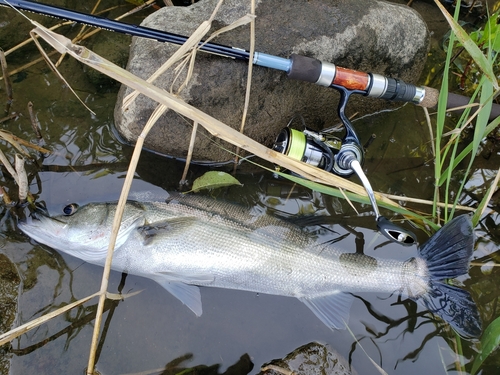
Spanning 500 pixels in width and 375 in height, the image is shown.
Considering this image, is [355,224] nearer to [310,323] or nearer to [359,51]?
[310,323]

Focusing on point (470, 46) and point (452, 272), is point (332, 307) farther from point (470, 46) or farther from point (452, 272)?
point (470, 46)

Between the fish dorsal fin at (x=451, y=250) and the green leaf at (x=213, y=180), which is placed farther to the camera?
the green leaf at (x=213, y=180)

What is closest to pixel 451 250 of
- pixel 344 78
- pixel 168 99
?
pixel 344 78

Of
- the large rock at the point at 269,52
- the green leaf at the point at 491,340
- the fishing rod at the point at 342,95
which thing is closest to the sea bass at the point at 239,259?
the green leaf at the point at 491,340

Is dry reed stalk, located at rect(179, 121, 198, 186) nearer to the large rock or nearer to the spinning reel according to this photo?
the large rock

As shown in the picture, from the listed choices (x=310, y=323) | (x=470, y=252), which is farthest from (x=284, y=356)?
(x=470, y=252)

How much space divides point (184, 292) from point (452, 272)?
78.2 inches

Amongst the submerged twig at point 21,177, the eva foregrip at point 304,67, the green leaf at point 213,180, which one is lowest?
the green leaf at point 213,180

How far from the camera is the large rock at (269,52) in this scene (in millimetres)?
3160

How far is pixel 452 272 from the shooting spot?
2818mm

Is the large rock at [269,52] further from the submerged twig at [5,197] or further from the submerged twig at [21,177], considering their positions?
the submerged twig at [5,197]

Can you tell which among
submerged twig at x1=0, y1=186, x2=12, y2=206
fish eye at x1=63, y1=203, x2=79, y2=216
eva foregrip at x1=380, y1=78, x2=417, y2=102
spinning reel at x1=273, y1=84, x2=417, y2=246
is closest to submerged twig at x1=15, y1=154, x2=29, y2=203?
submerged twig at x1=0, y1=186, x2=12, y2=206

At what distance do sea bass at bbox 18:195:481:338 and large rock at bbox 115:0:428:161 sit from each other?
757mm

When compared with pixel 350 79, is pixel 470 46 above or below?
above
